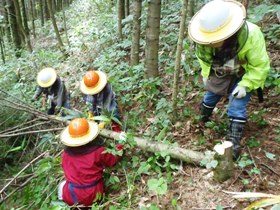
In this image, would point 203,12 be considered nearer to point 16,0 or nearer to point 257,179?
point 257,179

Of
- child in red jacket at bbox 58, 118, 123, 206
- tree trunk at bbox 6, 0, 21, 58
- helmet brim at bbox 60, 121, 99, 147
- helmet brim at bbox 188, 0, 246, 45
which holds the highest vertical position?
helmet brim at bbox 188, 0, 246, 45

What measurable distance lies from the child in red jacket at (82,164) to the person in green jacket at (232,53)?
166 cm

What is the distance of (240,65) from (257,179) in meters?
1.22

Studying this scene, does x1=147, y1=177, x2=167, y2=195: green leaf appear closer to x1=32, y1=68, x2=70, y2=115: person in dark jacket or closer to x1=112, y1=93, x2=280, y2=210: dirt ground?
x1=112, y1=93, x2=280, y2=210: dirt ground

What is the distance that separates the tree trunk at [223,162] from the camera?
9.64 ft

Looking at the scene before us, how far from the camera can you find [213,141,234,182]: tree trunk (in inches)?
116

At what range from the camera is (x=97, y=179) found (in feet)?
12.8

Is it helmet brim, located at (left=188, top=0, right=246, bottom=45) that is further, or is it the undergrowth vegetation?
the undergrowth vegetation

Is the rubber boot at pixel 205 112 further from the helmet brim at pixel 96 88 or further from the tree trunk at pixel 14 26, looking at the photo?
the tree trunk at pixel 14 26

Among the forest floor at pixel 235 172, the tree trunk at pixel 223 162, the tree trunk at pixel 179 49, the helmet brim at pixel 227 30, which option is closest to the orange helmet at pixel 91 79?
the tree trunk at pixel 179 49

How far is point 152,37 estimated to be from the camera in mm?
5020

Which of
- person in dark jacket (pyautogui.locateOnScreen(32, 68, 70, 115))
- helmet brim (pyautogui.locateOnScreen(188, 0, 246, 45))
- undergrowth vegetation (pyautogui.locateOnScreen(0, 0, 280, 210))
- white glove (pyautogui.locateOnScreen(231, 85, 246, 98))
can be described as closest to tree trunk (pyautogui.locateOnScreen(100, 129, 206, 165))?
undergrowth vegetation (pyautogui.locateOnScreen(0, 0, 280, 210))

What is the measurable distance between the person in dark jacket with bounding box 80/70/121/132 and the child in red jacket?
0.89 m

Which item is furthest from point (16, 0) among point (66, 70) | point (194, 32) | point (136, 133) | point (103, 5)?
point (194, 32)
